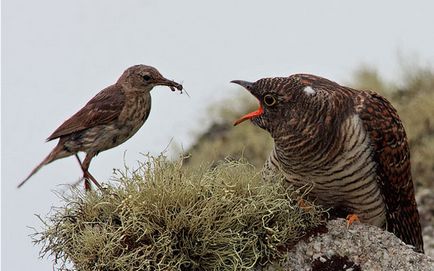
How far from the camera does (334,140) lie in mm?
7293

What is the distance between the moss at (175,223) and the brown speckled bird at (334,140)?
1.18 feet

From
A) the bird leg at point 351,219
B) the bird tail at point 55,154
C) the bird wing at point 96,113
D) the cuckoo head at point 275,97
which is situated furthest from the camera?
the bird tail at point 55,154

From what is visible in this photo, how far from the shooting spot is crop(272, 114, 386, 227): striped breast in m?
7.29

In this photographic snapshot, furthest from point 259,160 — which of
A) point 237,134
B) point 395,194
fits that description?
point 395,194

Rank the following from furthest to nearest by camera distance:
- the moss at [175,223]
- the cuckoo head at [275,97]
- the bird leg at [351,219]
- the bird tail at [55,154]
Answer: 1. the bird tail at [55,154]
2. the bird leg at [351,219]
3. the cuckoo head at [275,97]
4. the moss at [175,223]

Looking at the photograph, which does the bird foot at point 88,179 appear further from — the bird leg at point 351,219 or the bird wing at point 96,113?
the bird leg at point 351,219

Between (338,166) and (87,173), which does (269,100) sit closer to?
(338,166)

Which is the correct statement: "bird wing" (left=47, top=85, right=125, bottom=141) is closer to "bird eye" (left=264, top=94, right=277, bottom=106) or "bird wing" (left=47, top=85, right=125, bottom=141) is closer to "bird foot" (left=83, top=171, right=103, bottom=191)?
"bird foot" (left=83, top=171, right=103, bottom=191)

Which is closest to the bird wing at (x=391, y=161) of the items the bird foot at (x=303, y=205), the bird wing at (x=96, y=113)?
the bird foot at (x=303, y=205)

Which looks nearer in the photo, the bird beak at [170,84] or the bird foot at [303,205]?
the bird foot at [303,205]

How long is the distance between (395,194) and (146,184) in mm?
2051

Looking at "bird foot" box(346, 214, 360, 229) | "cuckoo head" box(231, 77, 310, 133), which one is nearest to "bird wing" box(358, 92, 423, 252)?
"bird foot" box(346, 214, 360, 229)

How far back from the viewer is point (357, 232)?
7.29m

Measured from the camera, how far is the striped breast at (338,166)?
23.9ft
